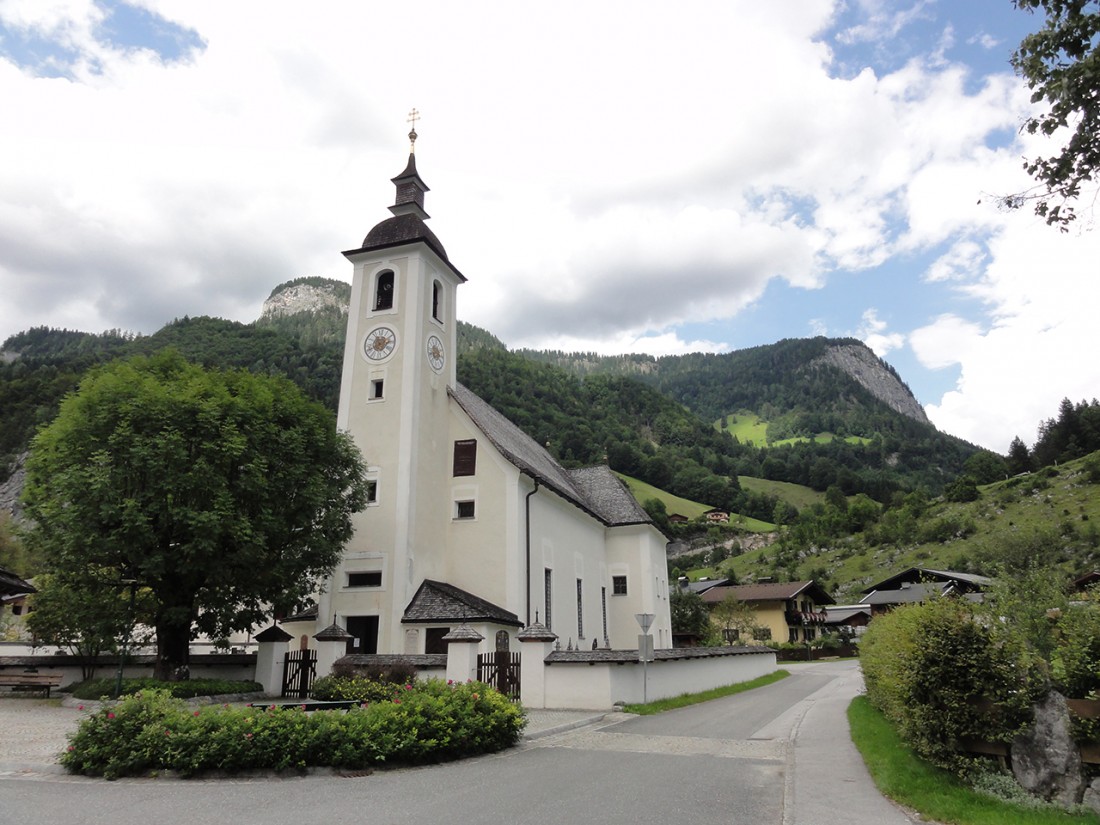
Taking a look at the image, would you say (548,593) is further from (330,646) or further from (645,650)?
(330,646)

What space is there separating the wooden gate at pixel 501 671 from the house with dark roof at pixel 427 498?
4618mm

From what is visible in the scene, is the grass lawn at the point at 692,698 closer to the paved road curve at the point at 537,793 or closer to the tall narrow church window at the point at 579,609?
the paved road curve at the point at 537,793

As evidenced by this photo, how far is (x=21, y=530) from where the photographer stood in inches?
820

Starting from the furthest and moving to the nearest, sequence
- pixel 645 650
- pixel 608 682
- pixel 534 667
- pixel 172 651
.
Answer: pixel 172 651, pixel 534 667, pixel 645 650, pixel 608 682

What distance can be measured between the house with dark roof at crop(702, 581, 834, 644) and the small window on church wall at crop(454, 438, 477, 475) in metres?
45.9

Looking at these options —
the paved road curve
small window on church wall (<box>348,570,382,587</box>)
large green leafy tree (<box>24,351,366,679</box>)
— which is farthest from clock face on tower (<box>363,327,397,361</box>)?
the paved road curve

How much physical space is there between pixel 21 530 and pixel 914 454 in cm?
20861

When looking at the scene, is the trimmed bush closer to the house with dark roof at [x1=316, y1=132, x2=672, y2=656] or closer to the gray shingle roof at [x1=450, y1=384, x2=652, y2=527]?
the house with dark roof at [x1=316, y1=132, x2=672, y2=656]

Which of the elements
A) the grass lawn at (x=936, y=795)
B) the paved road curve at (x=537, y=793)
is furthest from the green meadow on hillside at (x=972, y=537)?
the paved road curve at (x=537, y=793)

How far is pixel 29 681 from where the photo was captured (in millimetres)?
21875

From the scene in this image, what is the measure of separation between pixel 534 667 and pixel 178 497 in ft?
38.1

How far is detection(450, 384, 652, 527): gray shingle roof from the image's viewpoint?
33.0m

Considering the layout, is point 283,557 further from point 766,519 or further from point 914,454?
point 914,454

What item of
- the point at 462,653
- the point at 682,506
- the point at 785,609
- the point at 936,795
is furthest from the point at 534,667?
the point at 682,506
